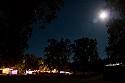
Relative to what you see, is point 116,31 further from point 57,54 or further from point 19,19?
point 57,54

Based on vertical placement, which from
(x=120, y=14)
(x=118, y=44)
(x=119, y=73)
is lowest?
(x=119, y=73)

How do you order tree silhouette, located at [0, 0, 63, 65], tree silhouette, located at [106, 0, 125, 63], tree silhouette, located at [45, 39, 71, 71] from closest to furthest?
1. tree silhouette, located at [0, 0, 63, 65]
2. tree silhouette, located at [106, 0, 125, 63]
3. tree silhouette, located at [45, 39, 71, 71]

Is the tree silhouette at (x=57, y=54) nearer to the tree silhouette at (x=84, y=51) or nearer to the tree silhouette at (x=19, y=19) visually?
the tree silhouette at (x=84, y=51)

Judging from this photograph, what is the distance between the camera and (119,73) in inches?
1575

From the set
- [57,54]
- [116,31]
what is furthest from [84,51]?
[116,31]

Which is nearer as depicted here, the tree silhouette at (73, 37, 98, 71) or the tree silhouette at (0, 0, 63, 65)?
the tree silhouette at (0, 0, 63, 65)

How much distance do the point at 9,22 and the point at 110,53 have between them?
53.8ft

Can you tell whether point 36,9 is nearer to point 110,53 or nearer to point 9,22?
point 9,22

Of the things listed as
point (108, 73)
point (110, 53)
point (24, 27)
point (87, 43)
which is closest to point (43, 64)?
point (87, 43)

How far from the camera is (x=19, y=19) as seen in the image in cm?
2005

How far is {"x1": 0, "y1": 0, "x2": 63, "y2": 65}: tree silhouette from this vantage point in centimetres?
1920

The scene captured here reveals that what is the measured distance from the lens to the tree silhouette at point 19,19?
19.2 meters

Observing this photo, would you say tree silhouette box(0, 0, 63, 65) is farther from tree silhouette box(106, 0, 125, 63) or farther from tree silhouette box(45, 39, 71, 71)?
tree silhouette box(45, 39, 71, 71)

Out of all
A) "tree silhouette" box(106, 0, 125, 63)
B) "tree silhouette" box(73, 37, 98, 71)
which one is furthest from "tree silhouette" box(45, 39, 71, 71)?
"tree silhouette" box(106, 0, 125, 63)
